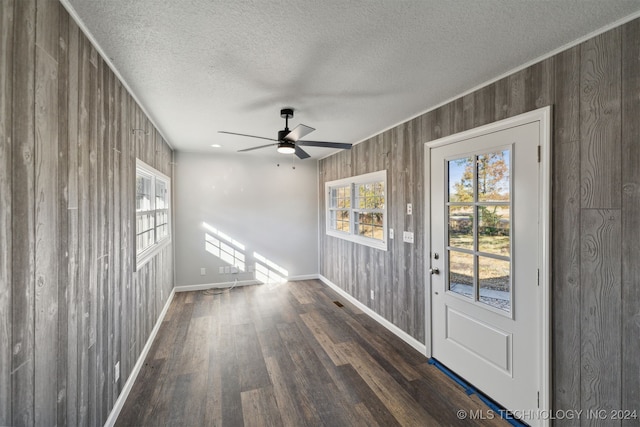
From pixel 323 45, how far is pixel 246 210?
400 centimetres

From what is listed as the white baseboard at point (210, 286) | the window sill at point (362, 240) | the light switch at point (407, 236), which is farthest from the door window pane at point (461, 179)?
the white baseboard at point (210, 286)

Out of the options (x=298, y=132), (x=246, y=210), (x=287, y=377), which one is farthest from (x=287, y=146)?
(x=246, y=210)

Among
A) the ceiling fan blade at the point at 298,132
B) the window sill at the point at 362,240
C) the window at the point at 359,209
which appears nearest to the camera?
the ceiling fan blade at the point at 298,132

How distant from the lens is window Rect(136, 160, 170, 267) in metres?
2.79

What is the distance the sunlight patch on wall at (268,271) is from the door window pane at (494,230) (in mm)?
3992

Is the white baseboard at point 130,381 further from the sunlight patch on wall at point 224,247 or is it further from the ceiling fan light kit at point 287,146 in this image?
the ceiling fan light kit at point 287,146

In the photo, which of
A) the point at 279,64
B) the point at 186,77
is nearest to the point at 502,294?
the point at 279,64

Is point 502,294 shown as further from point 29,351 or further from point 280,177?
point 280,177

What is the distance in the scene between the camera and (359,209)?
14.0 ft

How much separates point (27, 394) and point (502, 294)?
9.20 ft

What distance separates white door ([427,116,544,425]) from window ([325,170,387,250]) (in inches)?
40.1

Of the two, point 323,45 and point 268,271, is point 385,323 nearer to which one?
point 268,271

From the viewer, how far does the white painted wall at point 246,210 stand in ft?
15.9

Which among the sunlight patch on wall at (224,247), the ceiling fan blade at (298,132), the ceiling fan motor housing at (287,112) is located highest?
the ceiling fan motor housing at (287,112)
